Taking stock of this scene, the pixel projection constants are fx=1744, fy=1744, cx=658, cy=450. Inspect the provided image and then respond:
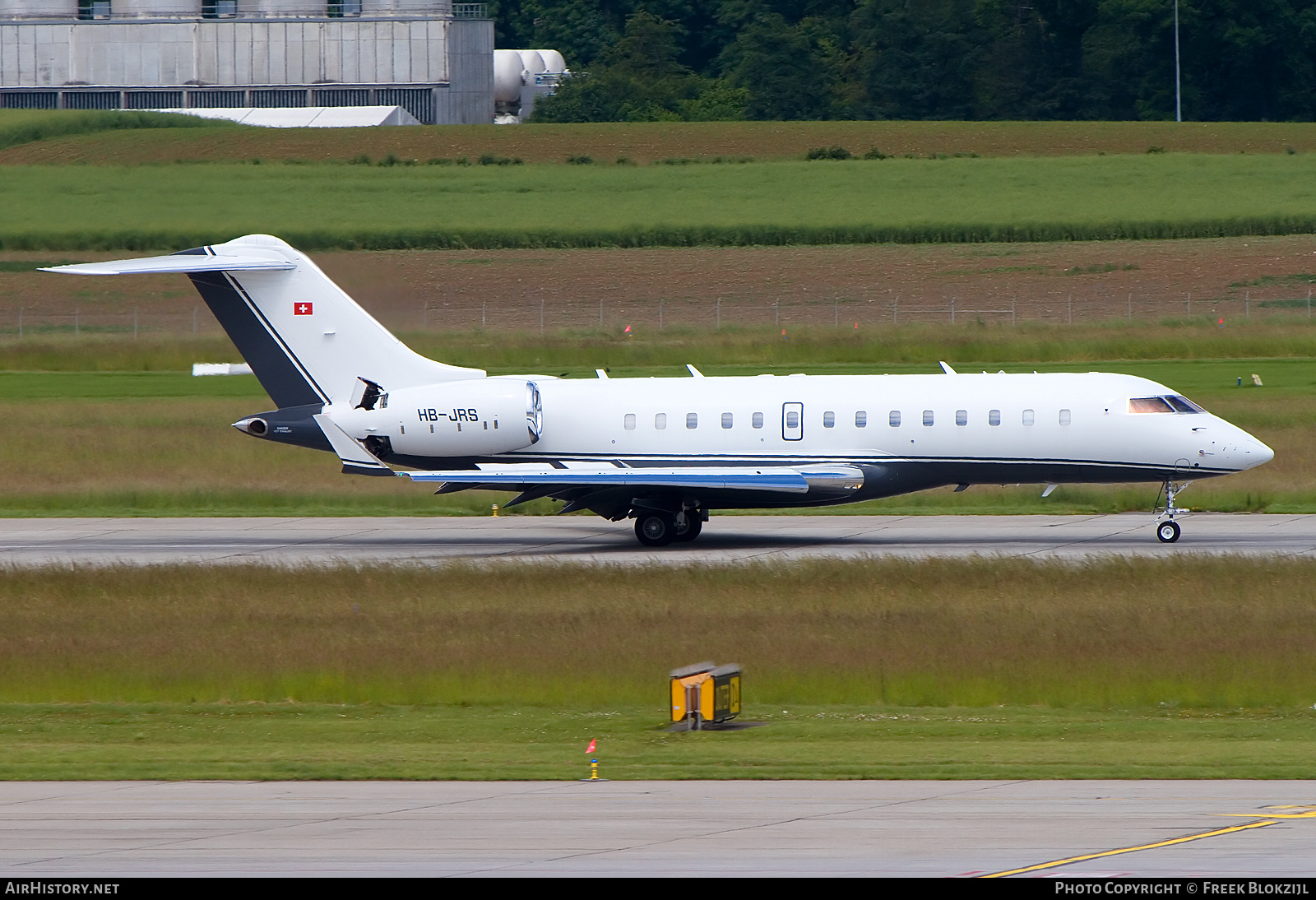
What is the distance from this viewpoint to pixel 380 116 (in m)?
120

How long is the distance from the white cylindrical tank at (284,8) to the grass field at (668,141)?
677 inches

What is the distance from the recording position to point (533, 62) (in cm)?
14238

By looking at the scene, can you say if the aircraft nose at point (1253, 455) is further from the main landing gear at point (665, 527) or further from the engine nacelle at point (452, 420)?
the engine nacelle at point (452, 420)

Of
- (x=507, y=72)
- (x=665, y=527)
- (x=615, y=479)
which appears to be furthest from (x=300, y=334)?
(x=507, y=72)

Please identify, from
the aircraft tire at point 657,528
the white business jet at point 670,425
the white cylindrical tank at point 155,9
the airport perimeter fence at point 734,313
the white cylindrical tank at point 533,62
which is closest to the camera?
the white business jet at point 670,425

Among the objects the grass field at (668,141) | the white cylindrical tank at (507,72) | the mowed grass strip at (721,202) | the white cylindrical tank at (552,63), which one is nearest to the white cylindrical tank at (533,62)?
the white cylindrical tank at (552,63)

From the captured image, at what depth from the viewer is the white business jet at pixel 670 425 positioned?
29969mm

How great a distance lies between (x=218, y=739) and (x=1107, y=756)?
8.86 meters

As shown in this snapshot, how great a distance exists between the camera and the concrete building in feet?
404

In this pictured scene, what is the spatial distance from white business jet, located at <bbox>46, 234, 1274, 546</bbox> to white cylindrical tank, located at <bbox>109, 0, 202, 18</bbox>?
99474 mm

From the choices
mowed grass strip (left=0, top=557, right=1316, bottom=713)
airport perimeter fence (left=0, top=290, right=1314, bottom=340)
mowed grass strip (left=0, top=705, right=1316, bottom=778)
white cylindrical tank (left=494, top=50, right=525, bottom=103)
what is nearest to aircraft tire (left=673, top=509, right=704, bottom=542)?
mowed grass strip (left=0, top=557, right=1316, bottom=713)

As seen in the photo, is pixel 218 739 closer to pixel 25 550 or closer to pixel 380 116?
pixel 25 550

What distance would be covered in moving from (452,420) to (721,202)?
6501cm
